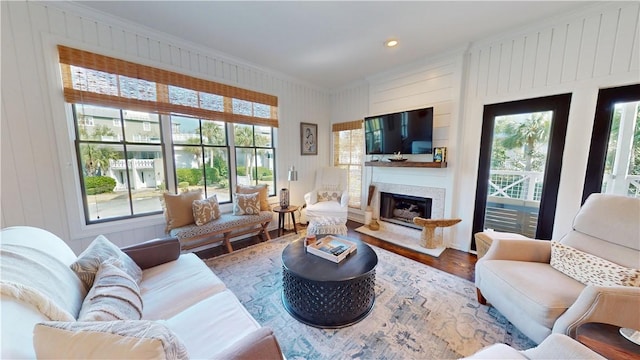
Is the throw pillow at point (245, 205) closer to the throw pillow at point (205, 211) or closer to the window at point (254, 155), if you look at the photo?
the throw pillow at point (205, 211)

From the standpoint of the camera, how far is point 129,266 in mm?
1476

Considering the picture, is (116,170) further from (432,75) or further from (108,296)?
(432,75)

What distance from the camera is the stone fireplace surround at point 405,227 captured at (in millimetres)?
3188

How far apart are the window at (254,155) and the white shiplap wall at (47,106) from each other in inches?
47.0

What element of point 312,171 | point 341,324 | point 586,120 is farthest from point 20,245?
point 586,120

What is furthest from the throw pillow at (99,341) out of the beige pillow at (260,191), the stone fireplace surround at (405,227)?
the stone fireplace surround at (405,227)

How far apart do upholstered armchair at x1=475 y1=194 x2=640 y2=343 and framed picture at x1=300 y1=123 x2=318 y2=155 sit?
320cm

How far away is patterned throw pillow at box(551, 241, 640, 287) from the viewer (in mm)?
1360

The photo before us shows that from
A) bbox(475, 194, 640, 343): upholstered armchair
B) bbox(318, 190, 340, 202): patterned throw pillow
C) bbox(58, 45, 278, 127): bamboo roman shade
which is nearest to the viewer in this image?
bbox(475, 194, 640, 343): upholstered armchair

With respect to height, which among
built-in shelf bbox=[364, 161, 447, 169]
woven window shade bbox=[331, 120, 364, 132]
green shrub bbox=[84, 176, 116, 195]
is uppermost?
woven window shade bbox=[331, 120, 364, 132]

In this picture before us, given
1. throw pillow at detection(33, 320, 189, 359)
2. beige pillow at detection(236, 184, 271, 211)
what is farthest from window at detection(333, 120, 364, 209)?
throw pillow at detection(33, 320, 189, 359)

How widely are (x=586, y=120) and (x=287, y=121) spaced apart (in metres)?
3.71

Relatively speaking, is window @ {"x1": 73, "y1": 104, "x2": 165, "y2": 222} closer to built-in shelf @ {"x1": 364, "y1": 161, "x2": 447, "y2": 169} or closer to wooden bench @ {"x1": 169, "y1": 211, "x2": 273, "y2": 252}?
wooden bench @ {"x1": 169, "y1": 211, "x2": 273, "y2": 252}

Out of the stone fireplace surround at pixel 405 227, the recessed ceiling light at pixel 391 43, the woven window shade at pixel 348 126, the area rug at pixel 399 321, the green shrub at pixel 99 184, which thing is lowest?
the area rug at pixel 399 321
